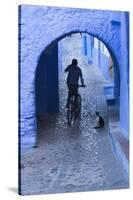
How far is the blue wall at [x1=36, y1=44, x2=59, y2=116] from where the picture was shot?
3.88 metres

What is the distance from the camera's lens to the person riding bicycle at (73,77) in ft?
12.9

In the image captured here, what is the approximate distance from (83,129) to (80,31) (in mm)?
801

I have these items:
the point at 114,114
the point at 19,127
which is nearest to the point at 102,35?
the point at 114,114

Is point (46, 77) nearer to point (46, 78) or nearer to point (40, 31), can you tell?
point (46, 78)

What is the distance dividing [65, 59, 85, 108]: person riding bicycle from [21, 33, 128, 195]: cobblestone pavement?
41 mm

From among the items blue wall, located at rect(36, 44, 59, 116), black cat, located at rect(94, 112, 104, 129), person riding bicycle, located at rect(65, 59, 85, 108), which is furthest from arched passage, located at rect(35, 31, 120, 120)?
black cat, located at rect(94, 112, 104, 129)

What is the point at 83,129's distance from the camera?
158 inches

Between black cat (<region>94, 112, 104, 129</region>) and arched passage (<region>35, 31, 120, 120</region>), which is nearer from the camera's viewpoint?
arched passage (<region>35, 31, 120, 120</region>)

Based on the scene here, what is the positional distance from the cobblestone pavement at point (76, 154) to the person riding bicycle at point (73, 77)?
4cm

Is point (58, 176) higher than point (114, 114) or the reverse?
the reverse

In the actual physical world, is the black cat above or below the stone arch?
below

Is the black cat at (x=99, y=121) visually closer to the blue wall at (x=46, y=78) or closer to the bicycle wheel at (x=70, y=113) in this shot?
the bicycle wheel at (x=70, y=113)

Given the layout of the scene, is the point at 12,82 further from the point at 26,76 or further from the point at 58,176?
the point at 58,176

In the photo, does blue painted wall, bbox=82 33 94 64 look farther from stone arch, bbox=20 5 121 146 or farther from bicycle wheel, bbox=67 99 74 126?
bicycle wheel, bbox=67 99 74 126
